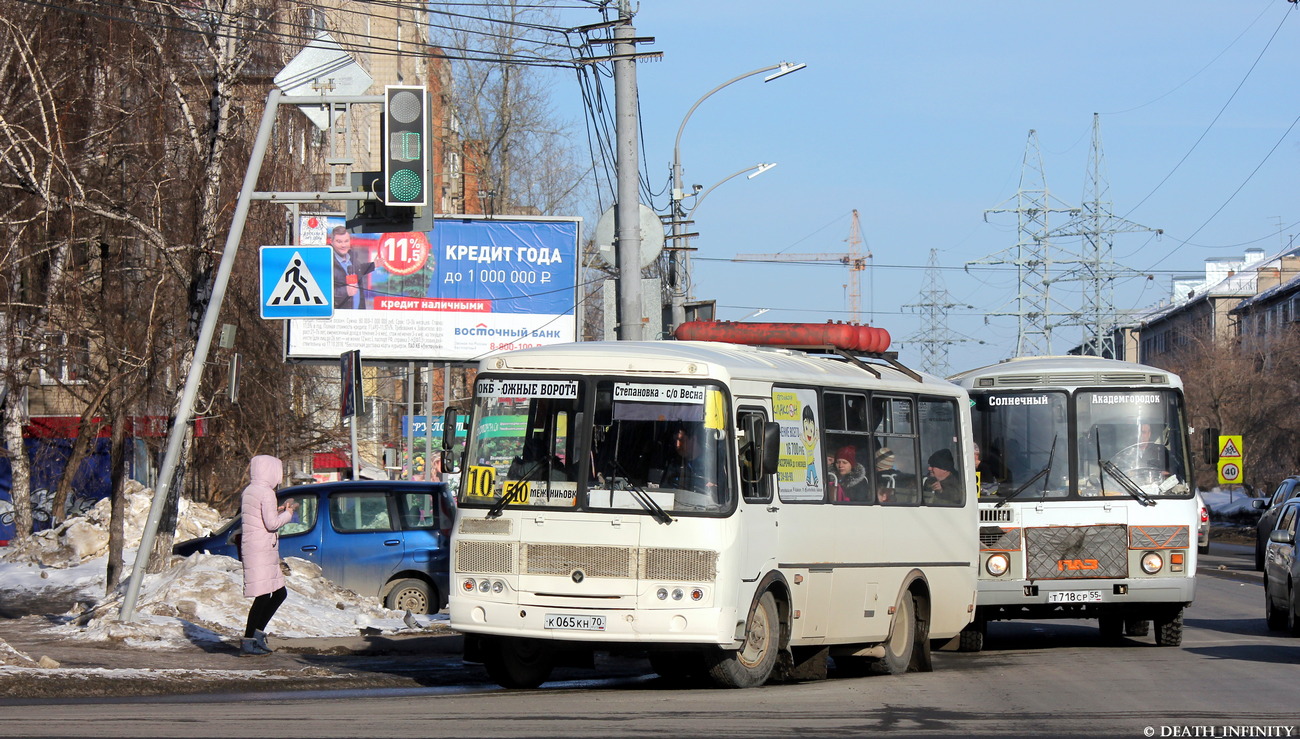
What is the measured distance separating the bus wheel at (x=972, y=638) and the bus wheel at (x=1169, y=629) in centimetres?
184

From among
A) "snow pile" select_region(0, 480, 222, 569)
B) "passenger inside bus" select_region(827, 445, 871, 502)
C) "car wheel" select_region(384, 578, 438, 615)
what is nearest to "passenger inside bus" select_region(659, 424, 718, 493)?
"passenger inside bus" select_region(827, 445, 871, 502)

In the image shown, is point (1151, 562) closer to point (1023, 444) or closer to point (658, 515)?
point (1023, 444)

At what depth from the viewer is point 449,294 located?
2997 cm

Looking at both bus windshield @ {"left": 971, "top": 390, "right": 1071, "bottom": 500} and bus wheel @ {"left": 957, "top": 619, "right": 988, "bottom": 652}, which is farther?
bus wheel @ {"left": 957, "top": 619, "right": 988, "bottom": 652}

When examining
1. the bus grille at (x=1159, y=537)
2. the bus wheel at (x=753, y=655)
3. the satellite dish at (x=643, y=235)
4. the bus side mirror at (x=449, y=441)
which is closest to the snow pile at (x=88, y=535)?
the satellite dish at (x=643, y=235)

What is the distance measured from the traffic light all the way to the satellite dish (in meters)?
4.33

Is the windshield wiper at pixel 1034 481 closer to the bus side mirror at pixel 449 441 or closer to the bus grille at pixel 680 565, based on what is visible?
the bus grille at pixel 680 565

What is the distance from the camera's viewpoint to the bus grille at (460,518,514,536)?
10.5 m

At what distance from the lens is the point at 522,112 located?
54.1 meters

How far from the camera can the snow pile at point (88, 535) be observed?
25125 millimetres

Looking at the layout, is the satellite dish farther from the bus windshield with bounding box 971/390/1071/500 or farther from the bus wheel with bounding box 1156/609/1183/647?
the bus wheel with bounding box 1156/609/1183/647

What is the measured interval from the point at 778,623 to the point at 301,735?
4.21 m

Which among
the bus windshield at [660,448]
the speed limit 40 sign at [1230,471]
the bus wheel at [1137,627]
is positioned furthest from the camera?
the speed limit 40 sign at [1230,471]

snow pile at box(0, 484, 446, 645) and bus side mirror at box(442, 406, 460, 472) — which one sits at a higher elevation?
bus side mirror at box(442, 406, 460, 472)
